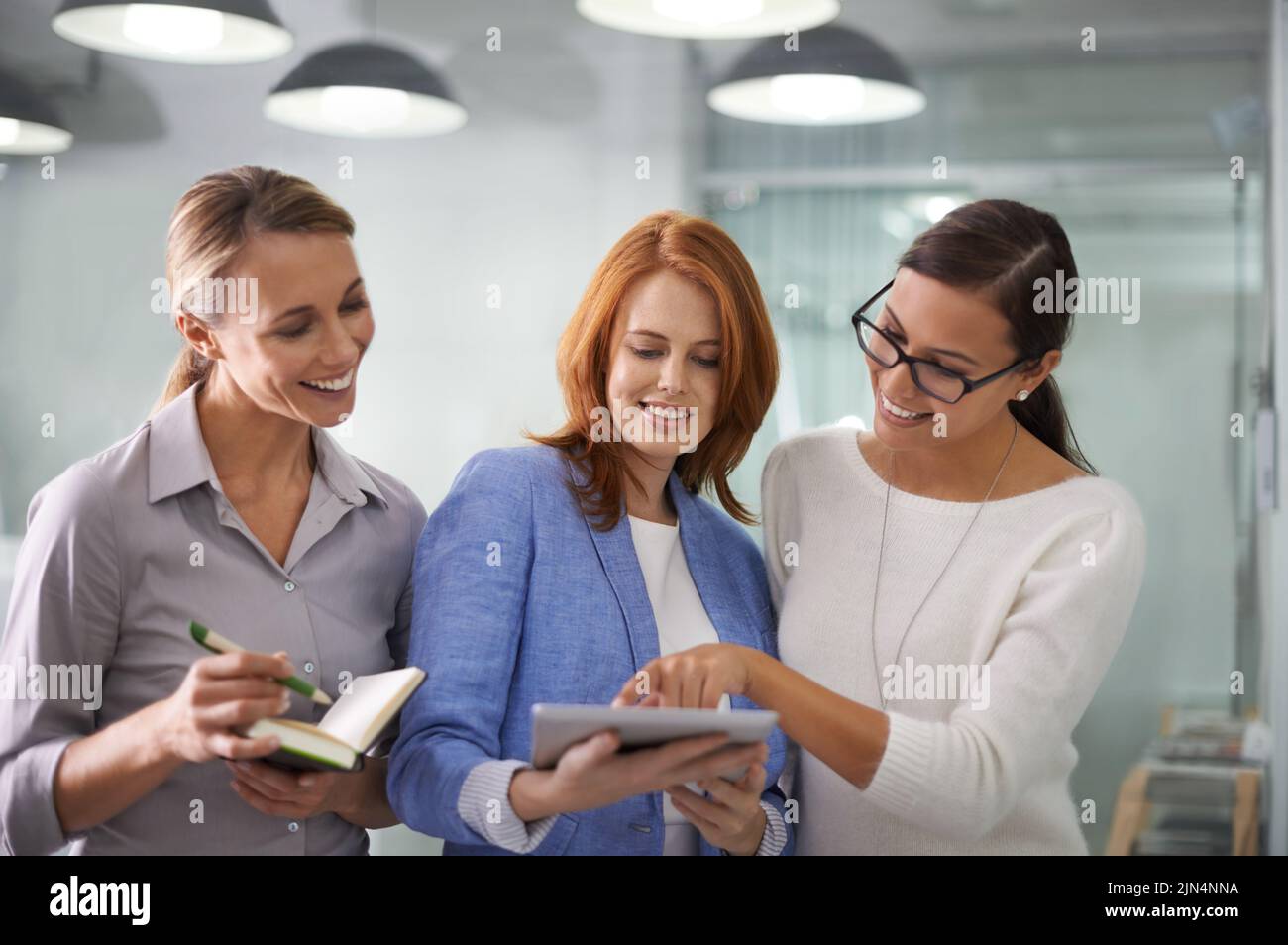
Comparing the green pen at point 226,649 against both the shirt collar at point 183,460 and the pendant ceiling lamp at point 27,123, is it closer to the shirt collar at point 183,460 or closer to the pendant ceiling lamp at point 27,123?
the shirt collar at point 183,460

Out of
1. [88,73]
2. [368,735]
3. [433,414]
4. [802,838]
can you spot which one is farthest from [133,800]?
[88,73]

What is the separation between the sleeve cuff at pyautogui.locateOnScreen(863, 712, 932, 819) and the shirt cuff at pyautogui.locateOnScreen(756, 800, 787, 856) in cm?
22

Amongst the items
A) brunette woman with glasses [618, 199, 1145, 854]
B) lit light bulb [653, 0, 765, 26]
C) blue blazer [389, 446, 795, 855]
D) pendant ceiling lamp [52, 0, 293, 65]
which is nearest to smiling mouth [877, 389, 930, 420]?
brunette woman with glasses [618, 199, 1145, 854]

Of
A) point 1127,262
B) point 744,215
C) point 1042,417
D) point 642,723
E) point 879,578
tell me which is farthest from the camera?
point 744,215

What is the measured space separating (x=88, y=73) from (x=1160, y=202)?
318cm

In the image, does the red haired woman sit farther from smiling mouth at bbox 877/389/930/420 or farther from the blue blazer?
smiling mouth at bbox 877/389/930/420

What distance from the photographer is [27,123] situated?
11.8ft

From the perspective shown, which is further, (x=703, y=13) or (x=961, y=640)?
(x=703, y=13)

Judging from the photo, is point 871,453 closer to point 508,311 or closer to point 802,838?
point 802,838

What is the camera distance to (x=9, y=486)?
11.6 ft

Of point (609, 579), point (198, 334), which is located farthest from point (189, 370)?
point (609, 579)

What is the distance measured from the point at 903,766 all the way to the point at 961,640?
0.26 m

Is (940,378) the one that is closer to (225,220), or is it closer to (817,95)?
(225,220)

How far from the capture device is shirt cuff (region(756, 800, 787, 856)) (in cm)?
181
